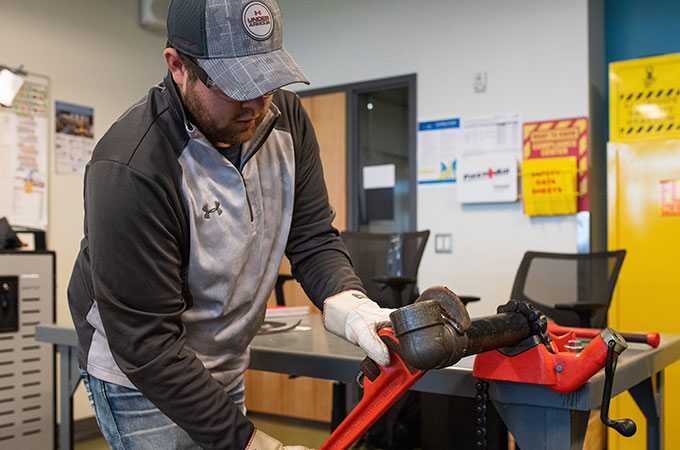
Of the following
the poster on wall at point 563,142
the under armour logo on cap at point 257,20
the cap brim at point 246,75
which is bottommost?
Result: the cap brim at point 246,75

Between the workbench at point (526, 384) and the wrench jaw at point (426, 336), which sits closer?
the wrench jaw at point (426, 336)

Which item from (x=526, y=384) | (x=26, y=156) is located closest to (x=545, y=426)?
(x=526, y=384)

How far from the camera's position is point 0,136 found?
138 inches

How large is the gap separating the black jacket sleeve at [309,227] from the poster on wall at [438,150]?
8.51 feet

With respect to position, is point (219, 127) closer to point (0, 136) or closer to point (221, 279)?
point (221, 279)

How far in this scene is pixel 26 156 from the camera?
3.61m

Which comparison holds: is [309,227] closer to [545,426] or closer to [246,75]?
[246,75]

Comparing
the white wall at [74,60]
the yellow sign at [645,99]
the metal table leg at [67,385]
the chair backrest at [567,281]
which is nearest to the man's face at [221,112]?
the metal table leg at [67,385]

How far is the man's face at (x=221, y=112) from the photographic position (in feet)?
3.31

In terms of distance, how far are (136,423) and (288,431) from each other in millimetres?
2970

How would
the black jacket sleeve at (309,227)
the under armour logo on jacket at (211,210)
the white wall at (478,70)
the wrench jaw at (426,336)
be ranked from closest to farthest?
the wrench jaw at (426,336) < the under armour logo on jacket at (211,210) < the black jacket sleeve at (309,227) < the white wall at (478,70)

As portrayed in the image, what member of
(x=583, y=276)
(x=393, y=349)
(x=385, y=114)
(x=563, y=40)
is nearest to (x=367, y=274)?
(x=583, y=276)

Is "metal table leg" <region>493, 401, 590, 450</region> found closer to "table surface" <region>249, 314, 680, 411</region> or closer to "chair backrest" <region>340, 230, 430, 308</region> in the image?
"table surface" <region>249, 314, 680, 411</region>

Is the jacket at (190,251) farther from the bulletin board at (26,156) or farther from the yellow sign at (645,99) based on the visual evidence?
the bulletin board at (26,156)
